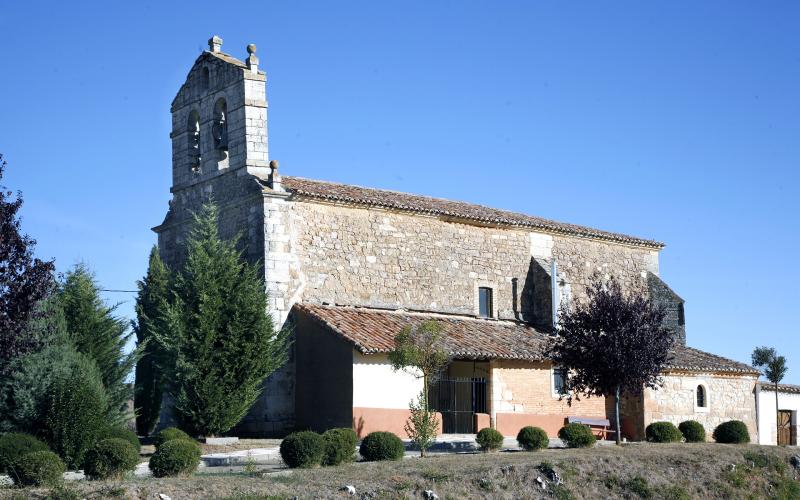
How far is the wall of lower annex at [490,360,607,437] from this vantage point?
3177cm

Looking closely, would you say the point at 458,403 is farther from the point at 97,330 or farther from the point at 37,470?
the point at 37,470

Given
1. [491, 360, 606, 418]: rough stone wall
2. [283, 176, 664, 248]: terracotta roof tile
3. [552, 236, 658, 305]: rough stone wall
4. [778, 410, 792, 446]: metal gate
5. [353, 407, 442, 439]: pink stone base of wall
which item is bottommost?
[778, 410, 792, 446]: metal gate

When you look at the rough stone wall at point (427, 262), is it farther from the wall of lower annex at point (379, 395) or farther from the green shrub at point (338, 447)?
the green shrub at point (338, 447)

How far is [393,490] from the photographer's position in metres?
20.3

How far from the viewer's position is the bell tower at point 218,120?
1255 inches

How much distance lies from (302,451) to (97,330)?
9.01 m

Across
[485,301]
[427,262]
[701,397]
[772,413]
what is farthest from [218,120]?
[772,413]

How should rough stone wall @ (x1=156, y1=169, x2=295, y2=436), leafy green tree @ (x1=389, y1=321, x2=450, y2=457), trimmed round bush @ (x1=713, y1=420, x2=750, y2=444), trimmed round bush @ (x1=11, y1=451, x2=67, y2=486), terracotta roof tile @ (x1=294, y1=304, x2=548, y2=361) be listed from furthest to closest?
1. trimmed round bush @ (x1=713, y1=420, x2=750, y2=444)
2. rough stone wall @ (x1=156, y1=169, x2=295, y2=436)
3. terracotta roof tile @ (x1=294, y1=304, x2=548, y2=361)
4. leafy green tree @ (x1=389, y1=321, x2=450, y2=457)
5. trimmed round bush @ (x1=11, y1=451, x2=67, y2=486)

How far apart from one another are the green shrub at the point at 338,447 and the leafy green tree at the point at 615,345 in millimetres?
8570

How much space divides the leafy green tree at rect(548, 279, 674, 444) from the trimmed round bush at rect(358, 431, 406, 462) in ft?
24.4

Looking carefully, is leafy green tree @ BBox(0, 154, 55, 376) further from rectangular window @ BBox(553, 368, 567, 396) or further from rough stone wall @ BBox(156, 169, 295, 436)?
rectangular window @ BBox(553, 368, 567, 396)

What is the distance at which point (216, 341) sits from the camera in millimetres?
28453

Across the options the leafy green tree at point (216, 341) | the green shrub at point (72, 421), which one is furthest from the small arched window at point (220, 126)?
the green shrub at point (72, 421)

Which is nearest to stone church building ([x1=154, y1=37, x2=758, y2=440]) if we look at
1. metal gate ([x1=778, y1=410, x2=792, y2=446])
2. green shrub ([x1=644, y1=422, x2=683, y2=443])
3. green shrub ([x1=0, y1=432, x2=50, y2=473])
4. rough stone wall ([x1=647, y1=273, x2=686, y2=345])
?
rough stone wall ([x1=647, y1=273, x2=686, y2=345])
